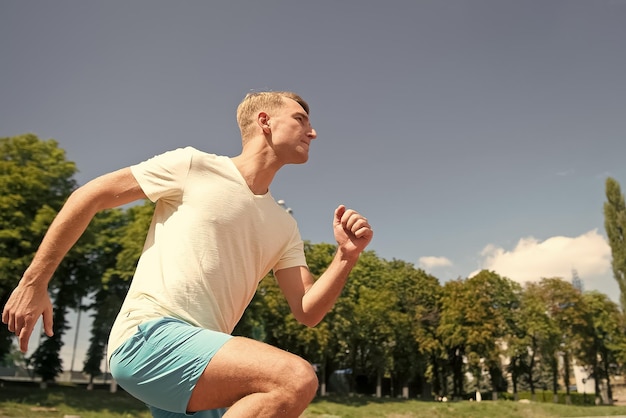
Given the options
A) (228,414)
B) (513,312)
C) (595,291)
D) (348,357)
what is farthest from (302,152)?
(595,291)

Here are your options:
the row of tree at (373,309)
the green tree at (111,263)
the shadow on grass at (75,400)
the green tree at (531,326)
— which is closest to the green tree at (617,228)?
the row of tree at (373,309)

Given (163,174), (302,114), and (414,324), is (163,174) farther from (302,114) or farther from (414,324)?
(414,324)

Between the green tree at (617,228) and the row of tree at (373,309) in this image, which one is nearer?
the row of tree at (373,309)

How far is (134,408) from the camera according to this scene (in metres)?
24.5

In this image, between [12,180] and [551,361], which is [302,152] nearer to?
[12,180]

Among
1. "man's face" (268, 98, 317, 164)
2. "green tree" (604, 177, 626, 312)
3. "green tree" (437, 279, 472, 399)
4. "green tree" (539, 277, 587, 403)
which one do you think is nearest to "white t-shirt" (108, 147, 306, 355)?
"man's face" (268, 98, 317, 164)

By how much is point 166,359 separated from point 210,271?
1.56 feet

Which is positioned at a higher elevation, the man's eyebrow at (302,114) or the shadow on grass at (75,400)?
the man's eyebrow at (302,114)

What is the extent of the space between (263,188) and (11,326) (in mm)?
1415

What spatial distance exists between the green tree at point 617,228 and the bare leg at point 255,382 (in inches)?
2477

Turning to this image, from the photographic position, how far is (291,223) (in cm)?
306

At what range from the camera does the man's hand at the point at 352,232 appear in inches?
112

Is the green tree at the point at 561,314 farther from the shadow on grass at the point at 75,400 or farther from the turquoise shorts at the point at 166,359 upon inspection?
the turquoise shorts at the point at 166,359

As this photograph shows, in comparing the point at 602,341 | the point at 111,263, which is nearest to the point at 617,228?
the point at 602,341
